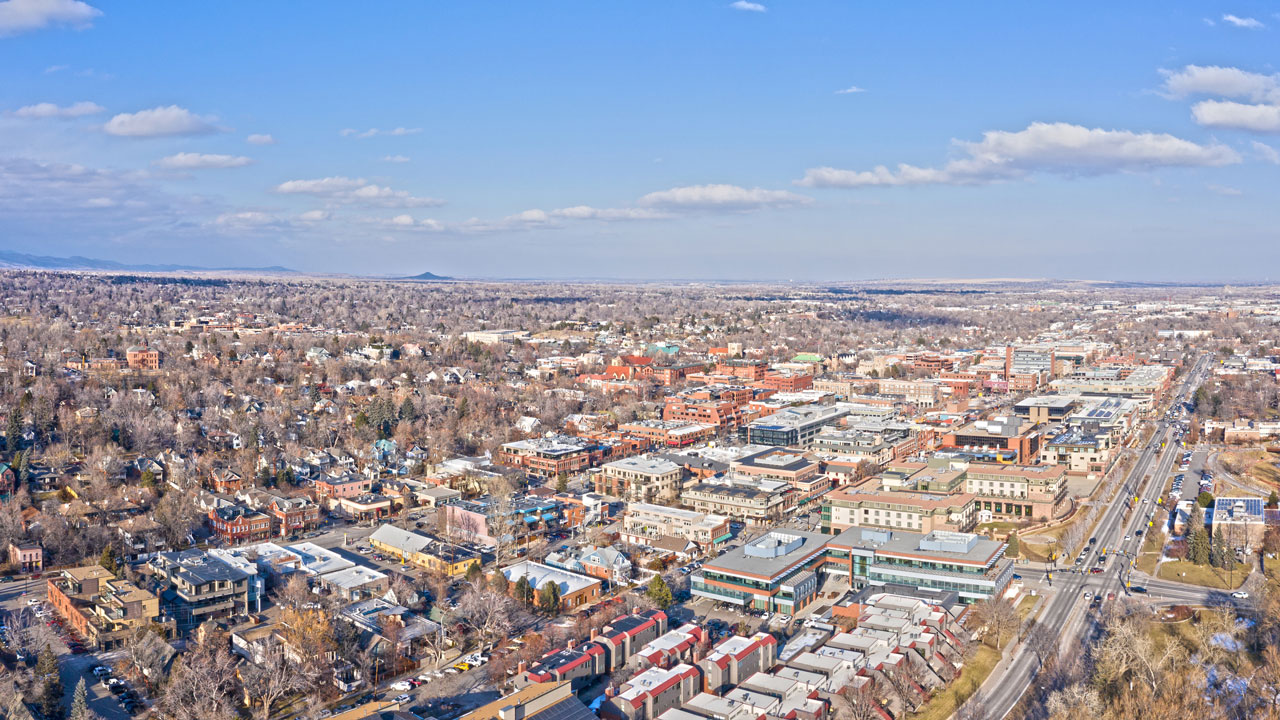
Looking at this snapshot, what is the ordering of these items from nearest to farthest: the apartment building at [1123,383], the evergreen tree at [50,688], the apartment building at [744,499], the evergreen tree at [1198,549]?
1. the evergreen tree at [50,688]
2. the evergreen tree at [1198,549]
3. the apartment building at [744,499]
4. the apartment building at [1123,383]

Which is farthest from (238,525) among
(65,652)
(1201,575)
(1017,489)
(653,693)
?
(1201,575)

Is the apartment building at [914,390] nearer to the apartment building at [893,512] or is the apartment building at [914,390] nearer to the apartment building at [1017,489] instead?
the apartment building at [1017,489]

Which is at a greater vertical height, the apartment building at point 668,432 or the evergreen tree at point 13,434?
the evergreen tree at point 13,434

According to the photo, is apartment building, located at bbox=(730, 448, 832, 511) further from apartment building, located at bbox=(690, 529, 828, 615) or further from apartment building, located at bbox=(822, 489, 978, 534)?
apartment building, located at bbox=(690, 529, 828, 615)

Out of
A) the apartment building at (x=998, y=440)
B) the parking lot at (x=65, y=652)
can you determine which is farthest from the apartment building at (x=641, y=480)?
the parking lot at (x=65, y=652)

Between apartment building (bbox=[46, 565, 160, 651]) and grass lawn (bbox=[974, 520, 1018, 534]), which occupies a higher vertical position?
apartment building (bbox=[46, 565, 160, 651])

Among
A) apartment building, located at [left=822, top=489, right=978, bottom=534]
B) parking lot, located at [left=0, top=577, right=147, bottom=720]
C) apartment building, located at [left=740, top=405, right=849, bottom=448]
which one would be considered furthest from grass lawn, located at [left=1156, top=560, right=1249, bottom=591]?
parking lot, located at [left=0, top=577, right=147, bottom=720]

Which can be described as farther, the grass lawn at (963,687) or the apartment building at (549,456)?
the apartment building at (549,456)
